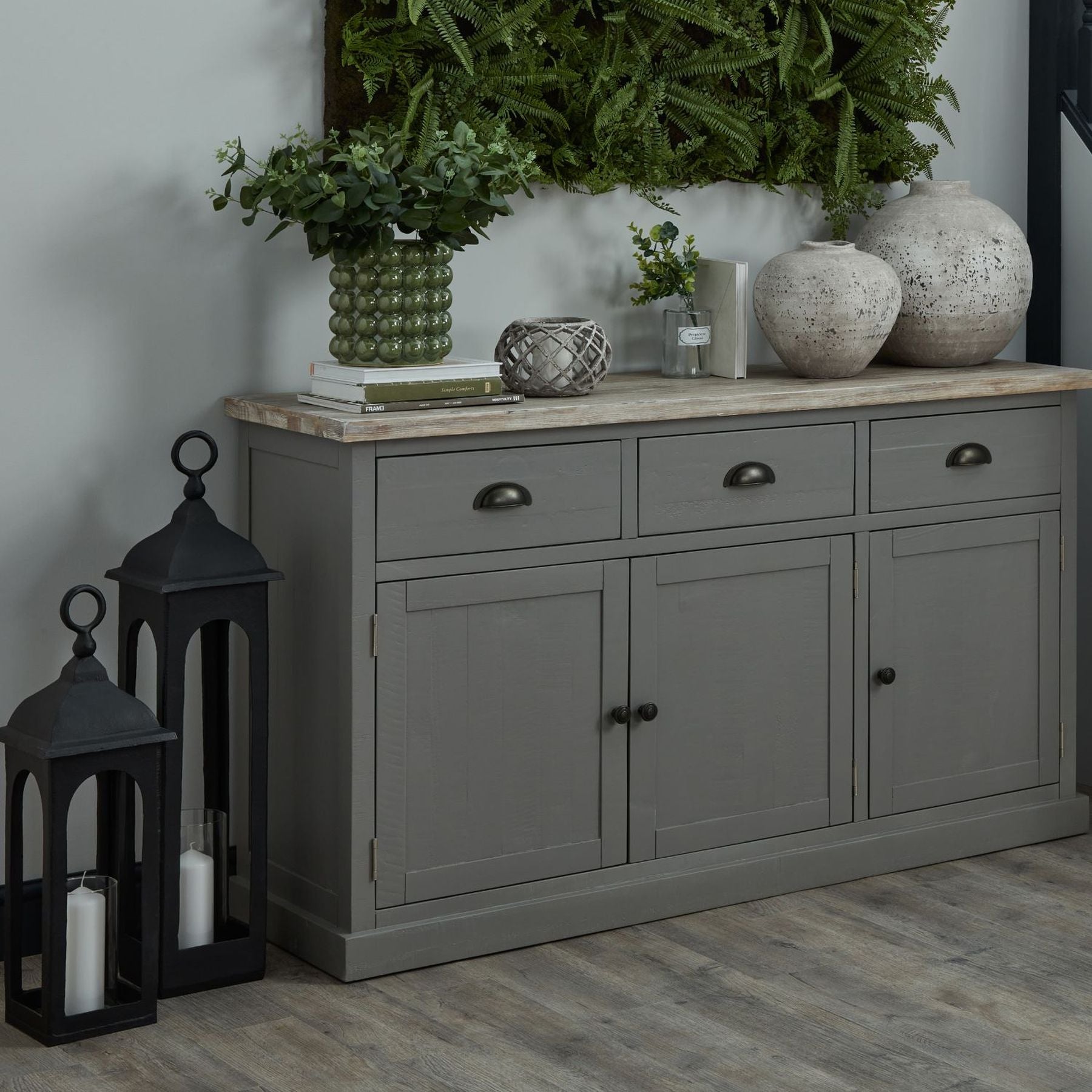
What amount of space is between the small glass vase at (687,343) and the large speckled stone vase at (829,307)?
12 centimetres

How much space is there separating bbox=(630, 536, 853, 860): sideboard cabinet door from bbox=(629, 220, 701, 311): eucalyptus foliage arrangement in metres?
0.53

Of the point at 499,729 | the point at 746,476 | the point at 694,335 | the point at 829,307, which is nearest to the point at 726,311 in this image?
the point at 694,335

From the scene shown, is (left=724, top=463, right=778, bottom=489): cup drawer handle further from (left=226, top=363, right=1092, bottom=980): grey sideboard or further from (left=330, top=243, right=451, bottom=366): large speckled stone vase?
(left=330, top=243, right=451, bottom=366): large speckled stone vase

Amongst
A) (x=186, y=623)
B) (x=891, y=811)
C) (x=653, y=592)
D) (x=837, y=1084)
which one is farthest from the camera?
(x=891, y=811)

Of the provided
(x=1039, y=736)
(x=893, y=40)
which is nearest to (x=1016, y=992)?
(x=1039, y=736)

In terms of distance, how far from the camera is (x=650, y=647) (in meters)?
2.84

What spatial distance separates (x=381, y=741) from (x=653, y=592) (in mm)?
542

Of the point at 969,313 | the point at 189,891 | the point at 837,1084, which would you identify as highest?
the point at 969,313

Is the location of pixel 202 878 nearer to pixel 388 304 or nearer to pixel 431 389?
pixel 431 389

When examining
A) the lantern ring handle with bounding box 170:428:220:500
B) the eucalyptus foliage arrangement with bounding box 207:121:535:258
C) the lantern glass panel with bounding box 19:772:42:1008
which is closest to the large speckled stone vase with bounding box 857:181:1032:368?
the eucalyptus foliage arrangement with bounding box 207:121:535:258

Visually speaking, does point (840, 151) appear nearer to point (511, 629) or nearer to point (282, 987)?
point (511, 629)

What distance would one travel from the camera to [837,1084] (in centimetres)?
229

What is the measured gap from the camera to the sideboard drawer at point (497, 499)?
2574 mm

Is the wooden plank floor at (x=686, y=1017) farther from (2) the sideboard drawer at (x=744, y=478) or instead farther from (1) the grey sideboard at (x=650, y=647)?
(2) the sideboard drawer at (x=744, y=478)
